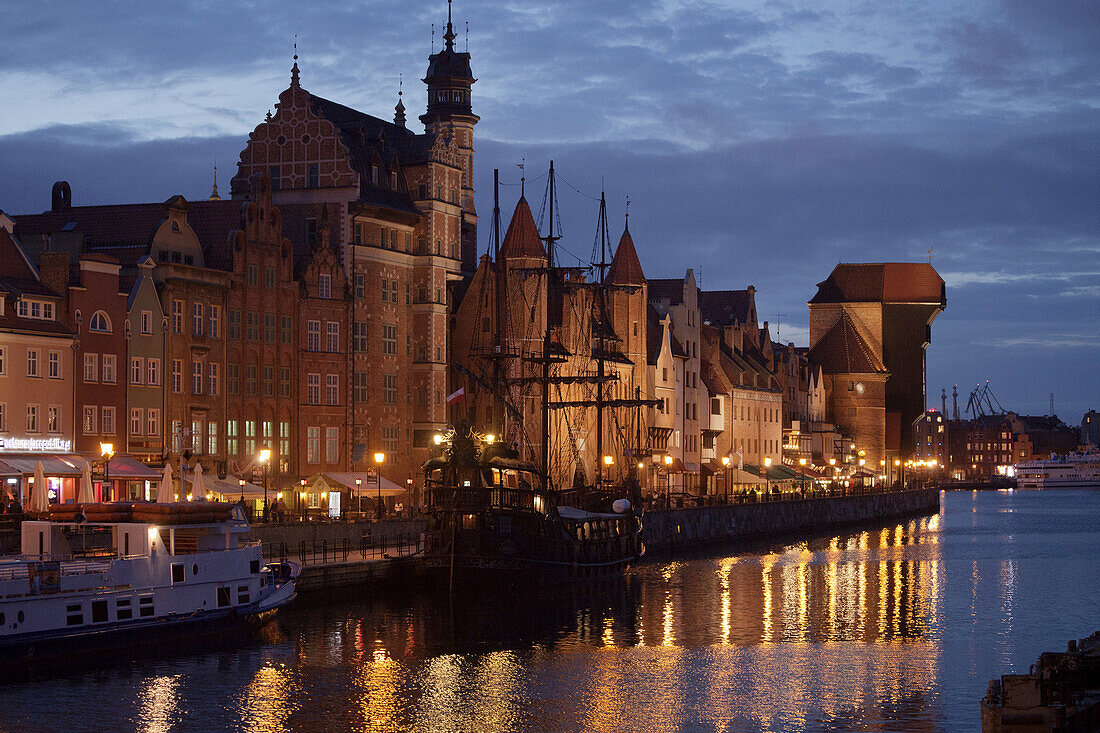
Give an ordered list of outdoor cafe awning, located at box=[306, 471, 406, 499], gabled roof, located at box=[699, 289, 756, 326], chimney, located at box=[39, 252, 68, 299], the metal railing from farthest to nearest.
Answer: gabled roof, located at box=[699, 289, 756, 326] → the metal railing → outdoor cafe awning, located at box=[306, 471, 406, 499] → chimney, located at box=[39, 252, 68, 299]

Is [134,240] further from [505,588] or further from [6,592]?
[6,592]

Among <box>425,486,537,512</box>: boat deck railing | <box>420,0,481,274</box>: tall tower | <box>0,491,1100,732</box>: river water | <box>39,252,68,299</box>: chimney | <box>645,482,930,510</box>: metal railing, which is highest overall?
<box>420,0,481,274</box>: tall tower

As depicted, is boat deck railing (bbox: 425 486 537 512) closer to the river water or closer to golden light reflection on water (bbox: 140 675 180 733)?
the river water

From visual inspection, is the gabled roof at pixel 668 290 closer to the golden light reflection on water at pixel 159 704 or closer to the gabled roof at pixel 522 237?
the gabled roof at pixel 522 237

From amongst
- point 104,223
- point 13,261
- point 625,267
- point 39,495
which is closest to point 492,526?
point 39,495

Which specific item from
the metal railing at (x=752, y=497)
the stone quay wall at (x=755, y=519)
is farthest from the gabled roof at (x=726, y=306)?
the stone quay wall at (x=755, y=519)

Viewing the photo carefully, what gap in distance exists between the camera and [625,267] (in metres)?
137

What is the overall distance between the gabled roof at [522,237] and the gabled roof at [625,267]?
1305 centimetres

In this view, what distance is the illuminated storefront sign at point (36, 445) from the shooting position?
260 feet

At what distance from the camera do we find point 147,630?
6016 centimetres

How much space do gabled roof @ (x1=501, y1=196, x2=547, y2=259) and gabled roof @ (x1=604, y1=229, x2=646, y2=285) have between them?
13.0 metres

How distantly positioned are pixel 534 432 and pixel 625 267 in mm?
22498

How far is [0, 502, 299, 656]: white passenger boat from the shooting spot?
185 ft

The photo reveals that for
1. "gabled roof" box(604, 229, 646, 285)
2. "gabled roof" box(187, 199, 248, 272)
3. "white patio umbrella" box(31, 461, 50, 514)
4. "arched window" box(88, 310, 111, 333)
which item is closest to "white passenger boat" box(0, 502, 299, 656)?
"white patio umbrella" box(31, 461, 50, 514)
